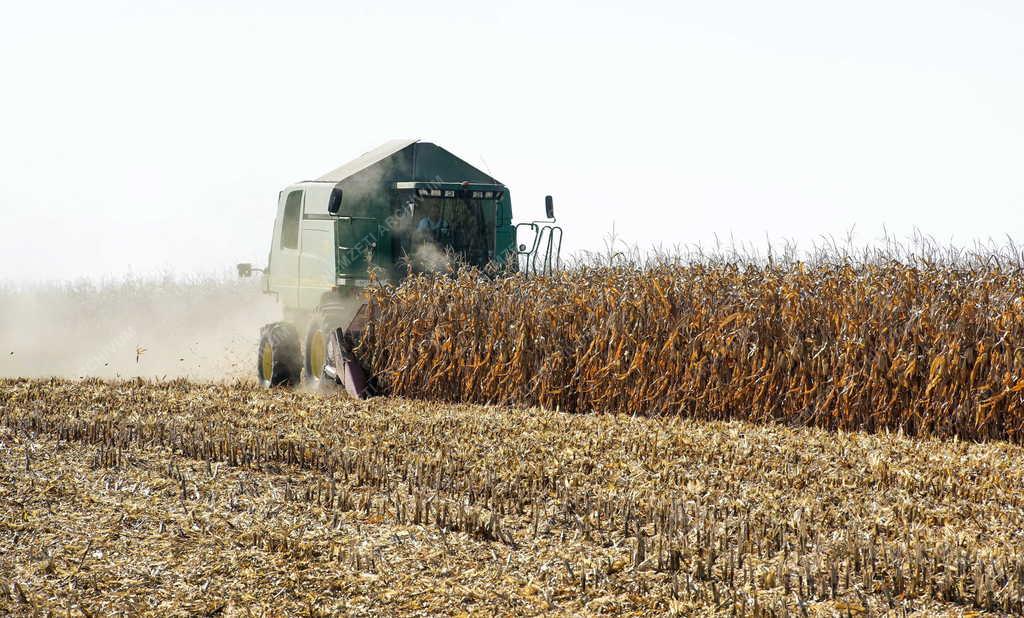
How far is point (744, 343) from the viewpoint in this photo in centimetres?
980

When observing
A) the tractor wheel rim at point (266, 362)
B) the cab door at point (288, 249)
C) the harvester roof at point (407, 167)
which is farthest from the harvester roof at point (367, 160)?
the tractor wheel rim at point (266, 362)

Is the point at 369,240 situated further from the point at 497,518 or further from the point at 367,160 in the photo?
the point at 497,518

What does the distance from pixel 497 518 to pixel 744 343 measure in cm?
450

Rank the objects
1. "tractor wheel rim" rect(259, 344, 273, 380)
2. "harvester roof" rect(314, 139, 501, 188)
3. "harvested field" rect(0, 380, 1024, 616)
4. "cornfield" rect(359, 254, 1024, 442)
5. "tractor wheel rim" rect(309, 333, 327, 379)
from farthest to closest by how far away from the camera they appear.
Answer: "tractor wheel rim" rect(259, 344, 273, 380), "harvester roof" rect(314, 139, 501, 188), "tractor wheel rim" rect(309, 333, 327, 379), "cornfield" rect(359, 254, 1024, 442), "harvested field" rect(0, 380, 1024, 616)

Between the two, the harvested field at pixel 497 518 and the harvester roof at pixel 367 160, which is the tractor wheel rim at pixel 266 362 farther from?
the harvested field at pixel 497 518

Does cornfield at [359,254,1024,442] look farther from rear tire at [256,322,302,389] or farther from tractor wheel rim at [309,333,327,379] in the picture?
rear tire at [256,322,302,389]

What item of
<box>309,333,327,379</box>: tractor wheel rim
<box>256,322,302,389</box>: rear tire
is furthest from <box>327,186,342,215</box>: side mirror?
<box>256,322,302,389</box>: rear tire

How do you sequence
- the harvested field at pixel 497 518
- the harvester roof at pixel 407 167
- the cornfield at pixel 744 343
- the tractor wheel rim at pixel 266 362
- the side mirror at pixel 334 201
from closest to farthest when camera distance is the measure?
the harvested field at pixel 497 518
the cornfield at pixel 744 343
the side mirror at pixel 334 201
the harvester roof at pixel 407 167
the tractor wheel rim at pixel 266 362

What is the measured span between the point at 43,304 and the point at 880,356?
25.5m

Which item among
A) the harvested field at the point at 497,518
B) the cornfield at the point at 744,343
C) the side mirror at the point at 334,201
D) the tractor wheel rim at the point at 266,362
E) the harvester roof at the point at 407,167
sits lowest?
→ the harvested field at the point at 497,518

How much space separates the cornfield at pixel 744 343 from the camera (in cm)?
910

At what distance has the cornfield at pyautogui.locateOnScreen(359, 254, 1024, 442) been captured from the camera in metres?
9.10

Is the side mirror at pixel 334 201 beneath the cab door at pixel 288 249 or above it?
above

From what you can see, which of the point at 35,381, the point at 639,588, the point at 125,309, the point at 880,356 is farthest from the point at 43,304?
the point at 639,588
